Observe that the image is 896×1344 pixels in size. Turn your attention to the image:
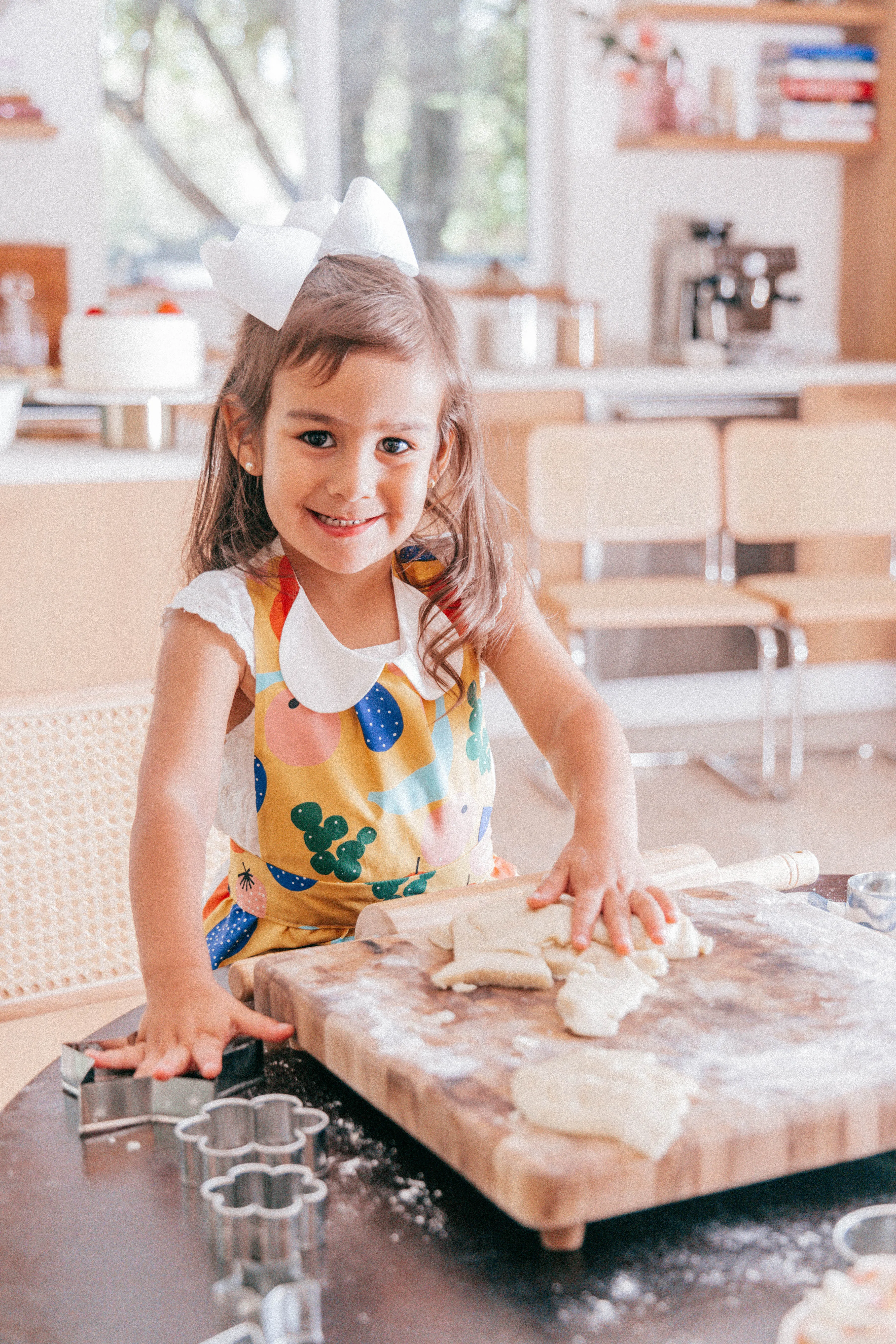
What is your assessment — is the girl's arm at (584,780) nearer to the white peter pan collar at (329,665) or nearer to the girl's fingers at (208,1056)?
the white peter pan collar at (329,665)

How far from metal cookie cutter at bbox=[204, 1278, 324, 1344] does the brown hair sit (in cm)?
69

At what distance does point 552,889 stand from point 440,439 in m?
0.43

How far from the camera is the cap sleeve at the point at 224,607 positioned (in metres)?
1.13

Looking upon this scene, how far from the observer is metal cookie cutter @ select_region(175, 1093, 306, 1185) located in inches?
26.1

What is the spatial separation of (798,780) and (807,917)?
282cm

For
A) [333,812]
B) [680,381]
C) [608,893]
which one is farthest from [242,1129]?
[680,381]

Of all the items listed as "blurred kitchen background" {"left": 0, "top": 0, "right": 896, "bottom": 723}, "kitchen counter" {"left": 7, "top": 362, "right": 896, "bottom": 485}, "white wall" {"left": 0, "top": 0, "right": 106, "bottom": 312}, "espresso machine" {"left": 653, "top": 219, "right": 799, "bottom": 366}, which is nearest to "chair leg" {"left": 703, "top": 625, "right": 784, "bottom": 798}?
Answer: "blurred kitchen background" {"left": 0, "top": 0, "right": 896, "bottom": 723}

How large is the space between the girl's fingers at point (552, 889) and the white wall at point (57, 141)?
378 centimetres

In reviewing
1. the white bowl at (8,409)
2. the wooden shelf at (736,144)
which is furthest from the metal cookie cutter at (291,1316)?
the wooden shelf at (736,144)

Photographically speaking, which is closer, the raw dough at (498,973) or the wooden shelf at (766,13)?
the raw dough at (498,973)

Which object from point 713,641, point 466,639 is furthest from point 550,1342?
point 713,641

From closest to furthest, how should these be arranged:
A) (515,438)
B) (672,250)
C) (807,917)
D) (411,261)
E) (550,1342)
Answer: (550,1342) → (807,917) → (411,261) → (515,438) → (672,250)

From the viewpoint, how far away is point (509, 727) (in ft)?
14.1

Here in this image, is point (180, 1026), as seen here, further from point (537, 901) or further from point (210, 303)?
point (210, 303)
